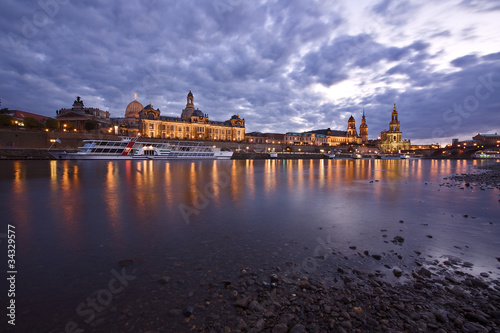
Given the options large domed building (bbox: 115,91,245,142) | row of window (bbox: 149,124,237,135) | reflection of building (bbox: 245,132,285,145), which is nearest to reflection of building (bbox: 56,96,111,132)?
large domed building (bbox: 115,91,245,142)

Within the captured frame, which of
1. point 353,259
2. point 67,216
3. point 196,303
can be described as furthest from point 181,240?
point 67,216

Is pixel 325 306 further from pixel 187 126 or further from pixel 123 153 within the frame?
pixel 187 126

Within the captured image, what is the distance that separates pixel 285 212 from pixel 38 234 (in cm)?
826

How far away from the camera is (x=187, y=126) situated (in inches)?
4779

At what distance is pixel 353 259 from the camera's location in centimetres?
557

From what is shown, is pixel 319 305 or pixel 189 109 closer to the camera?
pixel 319 305

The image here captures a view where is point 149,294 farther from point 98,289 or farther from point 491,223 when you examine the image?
point 491,223

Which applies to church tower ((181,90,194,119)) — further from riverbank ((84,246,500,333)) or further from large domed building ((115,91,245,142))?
riverbank ((84,246,500,333))

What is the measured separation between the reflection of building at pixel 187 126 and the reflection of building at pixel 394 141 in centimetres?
11172

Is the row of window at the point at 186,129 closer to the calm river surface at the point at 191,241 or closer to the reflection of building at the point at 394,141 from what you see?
the calm river surface at the point at 191,241

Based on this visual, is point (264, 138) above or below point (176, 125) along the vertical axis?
below

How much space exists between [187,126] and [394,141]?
146311mm

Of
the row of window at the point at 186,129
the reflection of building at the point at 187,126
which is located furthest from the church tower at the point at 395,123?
the row of window at the point at 186,129

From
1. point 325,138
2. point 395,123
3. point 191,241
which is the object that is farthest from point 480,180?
point 395,123
